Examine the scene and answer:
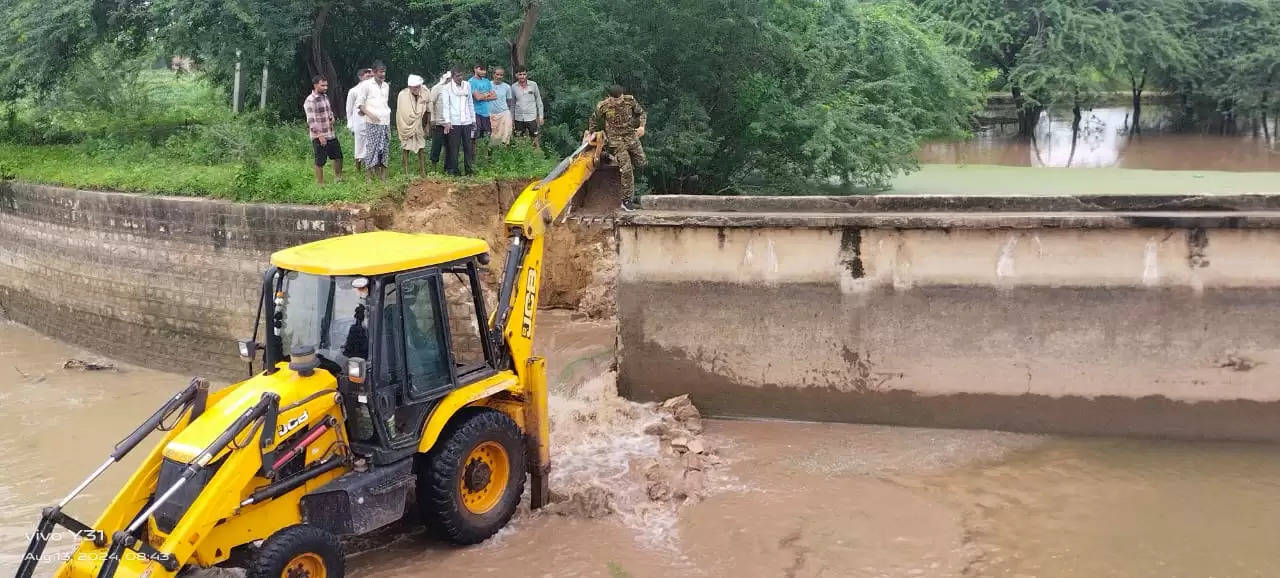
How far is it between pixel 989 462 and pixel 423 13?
1285 centimetres

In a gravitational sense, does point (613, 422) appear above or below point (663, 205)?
below

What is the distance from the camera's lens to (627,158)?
37.2 ft

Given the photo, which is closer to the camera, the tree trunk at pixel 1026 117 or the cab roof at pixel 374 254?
the cab roof at pixel 374 254

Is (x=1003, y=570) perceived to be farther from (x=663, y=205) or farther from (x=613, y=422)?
(x=663, y=205)

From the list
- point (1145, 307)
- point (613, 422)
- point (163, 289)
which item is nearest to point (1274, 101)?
point (1145, 307)

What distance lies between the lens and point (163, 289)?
13.3m

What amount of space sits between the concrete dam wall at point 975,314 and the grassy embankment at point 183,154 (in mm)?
4058

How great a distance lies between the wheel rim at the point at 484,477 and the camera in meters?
7.02

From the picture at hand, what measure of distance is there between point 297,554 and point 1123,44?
2790 cm

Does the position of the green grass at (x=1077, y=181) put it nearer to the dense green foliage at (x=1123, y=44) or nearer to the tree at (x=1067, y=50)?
the tree at (x=1067, y=50)

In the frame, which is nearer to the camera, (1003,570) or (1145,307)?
(1003,570)

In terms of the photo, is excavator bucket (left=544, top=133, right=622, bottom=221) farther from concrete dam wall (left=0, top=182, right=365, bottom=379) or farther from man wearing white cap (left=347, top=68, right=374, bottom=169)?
man wearing white cap (left=347, top=68, right=374, bottom=169)

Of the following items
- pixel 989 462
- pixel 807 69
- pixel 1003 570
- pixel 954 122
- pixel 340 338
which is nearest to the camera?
pixel 340 338

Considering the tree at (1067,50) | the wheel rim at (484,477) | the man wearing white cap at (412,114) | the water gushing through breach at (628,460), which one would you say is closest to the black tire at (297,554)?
the wheel rim at (484,477)
